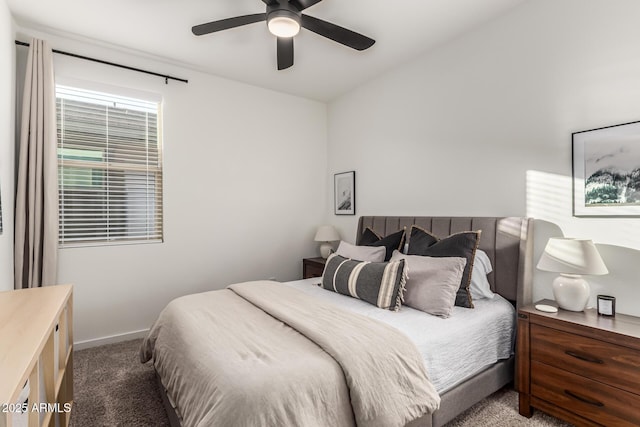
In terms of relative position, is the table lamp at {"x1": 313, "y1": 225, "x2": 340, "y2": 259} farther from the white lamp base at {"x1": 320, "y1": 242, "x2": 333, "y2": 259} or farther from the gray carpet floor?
the gray carpet floor

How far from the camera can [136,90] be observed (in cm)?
307

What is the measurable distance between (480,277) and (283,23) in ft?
7.05

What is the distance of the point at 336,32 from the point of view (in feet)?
6.86

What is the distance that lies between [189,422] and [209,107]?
9.86 feet

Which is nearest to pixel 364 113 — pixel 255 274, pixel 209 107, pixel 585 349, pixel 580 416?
pixel 209 107

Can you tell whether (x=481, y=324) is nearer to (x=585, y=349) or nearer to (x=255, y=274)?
(x=585, y=349)

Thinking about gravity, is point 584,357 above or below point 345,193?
below

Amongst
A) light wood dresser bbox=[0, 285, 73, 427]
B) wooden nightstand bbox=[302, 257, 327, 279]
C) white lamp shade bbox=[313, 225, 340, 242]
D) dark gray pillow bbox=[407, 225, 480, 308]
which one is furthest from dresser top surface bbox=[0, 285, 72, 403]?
white lamp shade bbox=[313, 225, 340, 242]

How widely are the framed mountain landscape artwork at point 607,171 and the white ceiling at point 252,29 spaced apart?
1.16m

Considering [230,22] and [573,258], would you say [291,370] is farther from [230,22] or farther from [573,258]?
[230,22]

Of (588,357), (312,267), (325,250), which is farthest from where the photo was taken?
(325,250)

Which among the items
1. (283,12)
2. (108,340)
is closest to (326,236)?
(108,340)

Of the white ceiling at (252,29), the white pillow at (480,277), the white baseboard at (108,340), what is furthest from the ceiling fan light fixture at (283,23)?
the white baseboard at (108,340)

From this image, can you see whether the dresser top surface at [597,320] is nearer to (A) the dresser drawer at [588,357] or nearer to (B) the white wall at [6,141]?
(A) the dresser drawer at [588,357]
